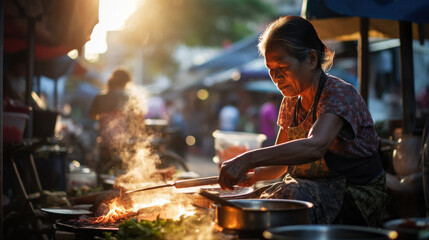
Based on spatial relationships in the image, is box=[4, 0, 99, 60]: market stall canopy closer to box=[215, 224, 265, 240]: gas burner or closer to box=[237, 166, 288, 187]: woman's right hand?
box=[237, 166, 288, 187]: woman's right hand

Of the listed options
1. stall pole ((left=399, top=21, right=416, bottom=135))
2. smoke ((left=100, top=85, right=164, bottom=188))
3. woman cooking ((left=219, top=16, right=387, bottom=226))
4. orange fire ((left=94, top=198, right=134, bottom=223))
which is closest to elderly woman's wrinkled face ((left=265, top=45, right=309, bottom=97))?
woman cooking ((left=219, top=16, right=387, bottom=226))

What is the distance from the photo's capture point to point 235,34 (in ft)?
80.7

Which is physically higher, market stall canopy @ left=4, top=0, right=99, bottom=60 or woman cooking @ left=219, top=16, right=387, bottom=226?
market stall canopy @ left=4, top=0, right=99, bottom=60

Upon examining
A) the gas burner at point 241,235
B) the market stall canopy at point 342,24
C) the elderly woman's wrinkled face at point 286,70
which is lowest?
the gas burner at point 241,235

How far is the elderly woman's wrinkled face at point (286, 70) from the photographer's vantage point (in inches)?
121

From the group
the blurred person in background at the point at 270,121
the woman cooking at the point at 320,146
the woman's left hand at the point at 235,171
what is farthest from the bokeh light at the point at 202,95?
the woman's left hand at the point at 235,171

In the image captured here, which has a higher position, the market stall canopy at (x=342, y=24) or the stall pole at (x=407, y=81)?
the market stall canopy at (x=342, y=24)

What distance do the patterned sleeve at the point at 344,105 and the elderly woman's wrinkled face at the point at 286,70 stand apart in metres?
0.18

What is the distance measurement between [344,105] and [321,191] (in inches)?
22.1

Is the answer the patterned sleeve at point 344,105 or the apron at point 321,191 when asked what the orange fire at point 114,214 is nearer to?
the apron at point 321,191

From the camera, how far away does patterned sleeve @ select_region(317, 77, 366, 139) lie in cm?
289

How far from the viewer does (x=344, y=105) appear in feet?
9.56

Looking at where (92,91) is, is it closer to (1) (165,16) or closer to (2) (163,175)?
(1) (165,16)

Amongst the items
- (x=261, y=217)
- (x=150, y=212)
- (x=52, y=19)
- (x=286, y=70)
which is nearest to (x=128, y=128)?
(x=52, y=19)
